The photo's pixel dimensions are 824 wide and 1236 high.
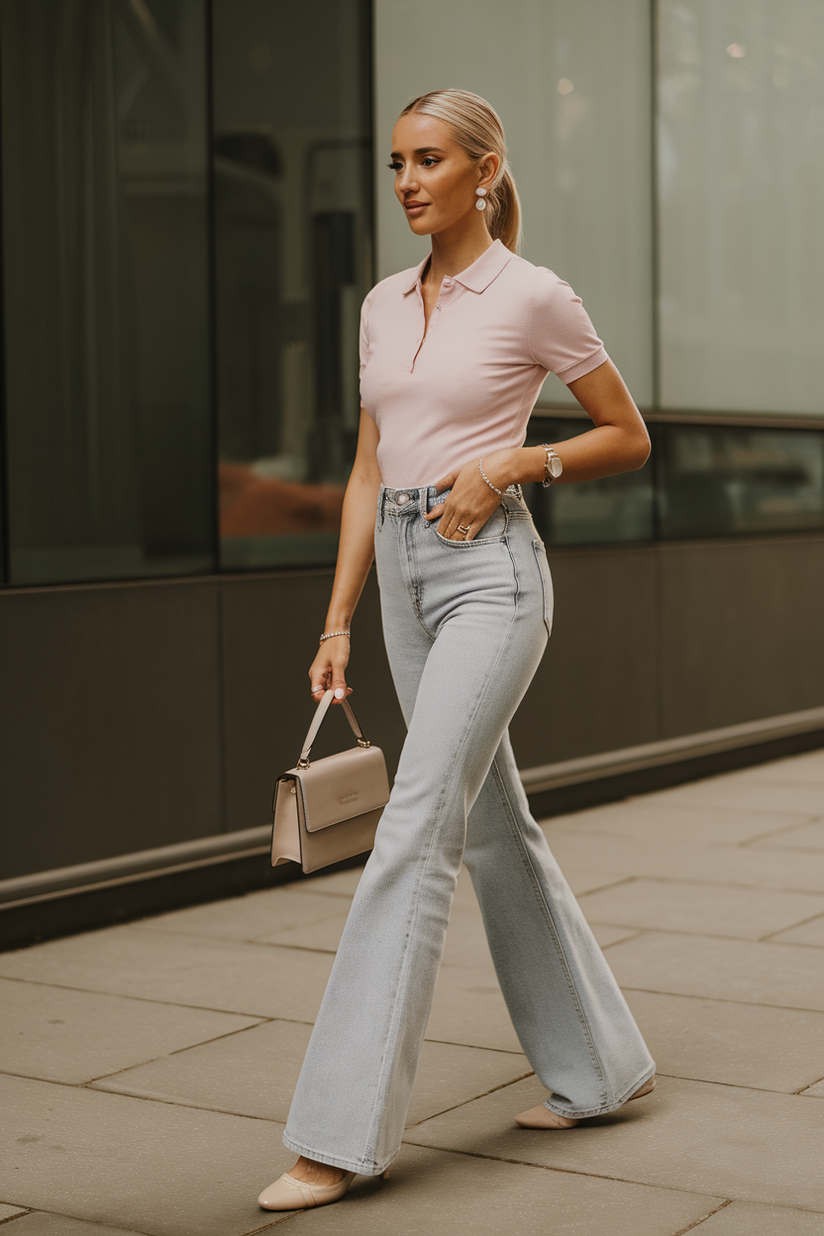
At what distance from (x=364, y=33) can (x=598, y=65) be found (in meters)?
1.76

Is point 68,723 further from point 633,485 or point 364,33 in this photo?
point 633,485

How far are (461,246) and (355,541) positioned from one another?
61cm

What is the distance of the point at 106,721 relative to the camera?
211 inches

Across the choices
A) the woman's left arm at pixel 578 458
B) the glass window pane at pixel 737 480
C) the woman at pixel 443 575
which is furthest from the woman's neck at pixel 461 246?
the glass window pane at pixel 737 480

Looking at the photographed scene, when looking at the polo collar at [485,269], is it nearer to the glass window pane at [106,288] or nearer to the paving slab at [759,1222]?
the paving slab at [759,1222]

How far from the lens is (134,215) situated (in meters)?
5.65

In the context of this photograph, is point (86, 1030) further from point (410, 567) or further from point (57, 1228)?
point (410, 567)

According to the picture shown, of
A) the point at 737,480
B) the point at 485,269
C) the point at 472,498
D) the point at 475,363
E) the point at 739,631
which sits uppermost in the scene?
the point at 485,269

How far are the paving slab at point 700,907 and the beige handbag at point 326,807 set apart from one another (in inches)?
87.5

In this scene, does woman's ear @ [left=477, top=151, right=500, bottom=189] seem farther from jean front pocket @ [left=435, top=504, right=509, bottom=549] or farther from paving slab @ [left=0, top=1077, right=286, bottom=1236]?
paving slab @ [left=0, top=1077, right=286, bottom=1236]

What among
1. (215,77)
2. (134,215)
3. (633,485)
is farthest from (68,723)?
(633,485)

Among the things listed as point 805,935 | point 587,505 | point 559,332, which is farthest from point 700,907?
point 559,332

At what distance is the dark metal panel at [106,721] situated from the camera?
199 inches

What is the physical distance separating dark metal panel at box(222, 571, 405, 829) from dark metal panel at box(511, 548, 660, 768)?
1.18 m
